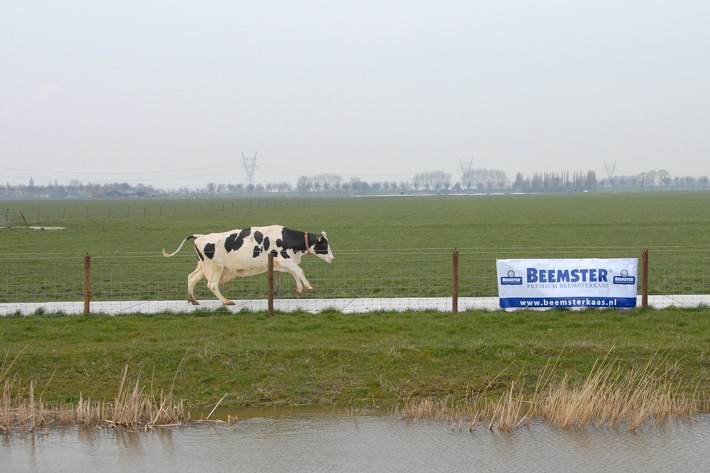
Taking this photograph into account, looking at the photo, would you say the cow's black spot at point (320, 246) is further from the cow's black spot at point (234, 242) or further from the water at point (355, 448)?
the water at point (355, 448)

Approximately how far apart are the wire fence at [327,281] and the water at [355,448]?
20.2 ft

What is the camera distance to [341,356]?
500 inches

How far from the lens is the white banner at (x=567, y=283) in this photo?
16062 mm

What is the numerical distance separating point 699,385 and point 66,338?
1005 cm

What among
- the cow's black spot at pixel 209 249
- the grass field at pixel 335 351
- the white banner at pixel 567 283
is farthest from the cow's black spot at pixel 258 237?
the white banner at pixel 567 283

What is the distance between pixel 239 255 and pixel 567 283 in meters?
6.95

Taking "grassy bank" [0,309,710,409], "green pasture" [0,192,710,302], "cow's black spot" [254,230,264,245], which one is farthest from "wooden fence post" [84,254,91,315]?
"cow's black spot" [254,230,264,245]

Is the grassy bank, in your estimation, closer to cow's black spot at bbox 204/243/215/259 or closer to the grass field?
the grass field

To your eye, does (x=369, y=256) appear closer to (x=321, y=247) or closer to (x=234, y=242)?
(x=321, y=247)

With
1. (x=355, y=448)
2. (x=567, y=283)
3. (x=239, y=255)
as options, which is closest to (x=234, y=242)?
(x=239, y=255)

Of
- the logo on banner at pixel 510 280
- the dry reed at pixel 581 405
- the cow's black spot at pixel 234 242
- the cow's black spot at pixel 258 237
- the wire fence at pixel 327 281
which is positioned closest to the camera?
the dry reed at pixel 581 405

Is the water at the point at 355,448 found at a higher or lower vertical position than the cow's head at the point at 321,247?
lower

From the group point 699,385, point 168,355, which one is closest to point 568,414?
point 699,385

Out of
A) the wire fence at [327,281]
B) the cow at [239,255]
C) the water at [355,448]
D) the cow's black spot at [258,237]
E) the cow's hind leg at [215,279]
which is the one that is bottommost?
the water at [355,448]
